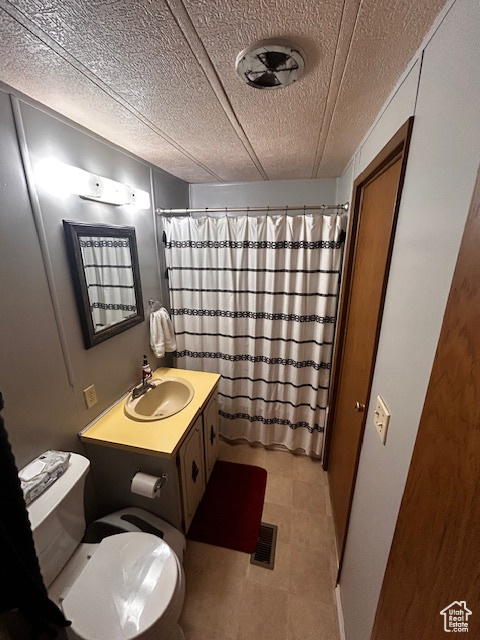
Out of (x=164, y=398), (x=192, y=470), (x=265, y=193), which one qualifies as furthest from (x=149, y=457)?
(x=265, y=193)

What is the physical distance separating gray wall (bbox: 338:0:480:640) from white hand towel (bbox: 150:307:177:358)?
1.46m

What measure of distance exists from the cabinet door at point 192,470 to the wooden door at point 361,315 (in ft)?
2.99

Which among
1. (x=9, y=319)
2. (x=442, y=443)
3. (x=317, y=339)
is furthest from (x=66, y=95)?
(x=317, y=339)

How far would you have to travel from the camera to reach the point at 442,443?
50 cm

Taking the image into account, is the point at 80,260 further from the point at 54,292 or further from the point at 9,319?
the point at 9,319

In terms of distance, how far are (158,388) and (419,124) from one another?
6.24 ft

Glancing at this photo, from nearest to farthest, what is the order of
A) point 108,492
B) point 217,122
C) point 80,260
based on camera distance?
point 217,122, point 80,260, point 108,492

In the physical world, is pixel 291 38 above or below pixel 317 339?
above

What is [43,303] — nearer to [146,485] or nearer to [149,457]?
[149,457]

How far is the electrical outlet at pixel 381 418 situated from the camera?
2.89ft

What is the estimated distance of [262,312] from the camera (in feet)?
6.64

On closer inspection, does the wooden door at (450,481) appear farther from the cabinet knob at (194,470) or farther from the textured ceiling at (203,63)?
the cabinet knob at (194,470)

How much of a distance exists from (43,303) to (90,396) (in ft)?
1.90

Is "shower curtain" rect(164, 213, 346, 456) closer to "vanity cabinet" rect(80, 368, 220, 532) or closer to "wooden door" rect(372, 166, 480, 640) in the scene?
"vanity cabinet" rect(80, 368, 220, 532)
